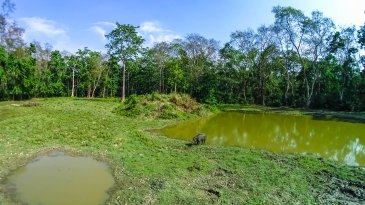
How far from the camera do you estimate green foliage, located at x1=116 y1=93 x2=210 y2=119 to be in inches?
1163

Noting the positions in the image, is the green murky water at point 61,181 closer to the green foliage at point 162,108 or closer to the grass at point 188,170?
the grass at point 188,170

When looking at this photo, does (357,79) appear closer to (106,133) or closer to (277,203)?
(106,133)

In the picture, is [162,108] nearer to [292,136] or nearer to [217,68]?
[292,136]

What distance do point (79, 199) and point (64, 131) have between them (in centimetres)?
1070

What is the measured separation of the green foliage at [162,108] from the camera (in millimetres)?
29547

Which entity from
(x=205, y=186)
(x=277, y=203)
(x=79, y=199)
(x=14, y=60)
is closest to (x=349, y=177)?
(x=277, y=203)

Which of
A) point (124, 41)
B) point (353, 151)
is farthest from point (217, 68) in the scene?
point (353, 151)

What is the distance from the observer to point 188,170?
13352 mm

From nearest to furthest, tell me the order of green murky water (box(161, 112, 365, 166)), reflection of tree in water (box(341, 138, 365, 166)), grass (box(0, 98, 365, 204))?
grass (box(0, 98, 365, 204)) < reflection of tree in water (box(341, 138, 365, 166)) < green murky water (box(161, 112, 365, 166))

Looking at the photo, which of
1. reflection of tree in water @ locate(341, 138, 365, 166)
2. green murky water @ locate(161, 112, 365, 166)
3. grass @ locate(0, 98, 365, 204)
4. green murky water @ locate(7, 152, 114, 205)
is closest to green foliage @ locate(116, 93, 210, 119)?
green murky water @ locate(161, 112, 365, 166)

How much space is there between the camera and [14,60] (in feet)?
158

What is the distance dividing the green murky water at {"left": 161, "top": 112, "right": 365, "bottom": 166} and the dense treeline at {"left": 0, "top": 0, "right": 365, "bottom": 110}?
20273 millimetres

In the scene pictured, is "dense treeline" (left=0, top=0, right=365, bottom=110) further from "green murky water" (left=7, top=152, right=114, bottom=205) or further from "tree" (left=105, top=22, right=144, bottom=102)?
"green murky water" (left=7, top=152, right=114, bottom=205)

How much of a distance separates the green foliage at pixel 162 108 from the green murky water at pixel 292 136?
2.19 meters
